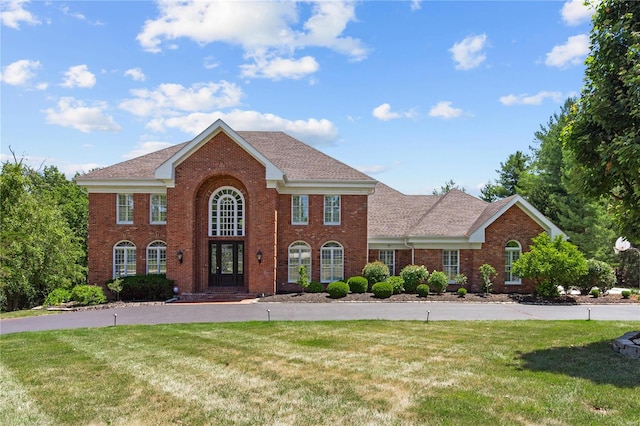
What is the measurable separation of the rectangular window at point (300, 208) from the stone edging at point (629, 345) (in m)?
17.5

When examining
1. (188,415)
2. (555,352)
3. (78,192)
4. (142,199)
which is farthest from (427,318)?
(78,192)

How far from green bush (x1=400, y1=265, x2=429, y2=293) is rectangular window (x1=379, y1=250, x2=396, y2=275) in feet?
8.23

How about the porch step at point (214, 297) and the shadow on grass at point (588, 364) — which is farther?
the porch step at point (214, 297)

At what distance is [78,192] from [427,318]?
3604 cm

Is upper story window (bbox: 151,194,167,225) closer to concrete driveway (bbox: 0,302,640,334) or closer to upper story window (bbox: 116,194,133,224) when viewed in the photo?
upper story window (bbox: 116,194,133,224)

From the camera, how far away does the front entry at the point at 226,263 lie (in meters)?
25.3

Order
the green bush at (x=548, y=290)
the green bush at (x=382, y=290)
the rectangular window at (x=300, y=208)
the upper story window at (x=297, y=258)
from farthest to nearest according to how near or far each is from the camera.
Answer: the rectangular window at (x=300, y=208) < the upper story window at (x=297, y=258) < the green bush at (x=548, y=290) < the green bush at (x=382, y=290)

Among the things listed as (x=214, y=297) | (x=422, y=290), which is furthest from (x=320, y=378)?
(x=422, y=290)

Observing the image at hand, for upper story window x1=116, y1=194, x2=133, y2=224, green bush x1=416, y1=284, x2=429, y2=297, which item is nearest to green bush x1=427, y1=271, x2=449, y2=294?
green bush x1=416, y1=284, x2=429, y2=297

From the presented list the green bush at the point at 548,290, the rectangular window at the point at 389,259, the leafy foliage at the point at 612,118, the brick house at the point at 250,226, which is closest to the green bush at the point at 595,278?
the green bush at the point at 548,290

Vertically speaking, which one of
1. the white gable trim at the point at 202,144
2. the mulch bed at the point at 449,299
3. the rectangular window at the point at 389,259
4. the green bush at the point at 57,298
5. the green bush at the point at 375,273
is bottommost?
the mulch bed at the point at 449,299

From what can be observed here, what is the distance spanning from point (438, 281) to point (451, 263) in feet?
7.96

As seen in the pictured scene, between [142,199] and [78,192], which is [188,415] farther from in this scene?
[78,192]

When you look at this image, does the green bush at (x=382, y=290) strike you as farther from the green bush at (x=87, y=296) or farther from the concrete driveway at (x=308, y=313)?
the green bush at (x=87, y=296)
